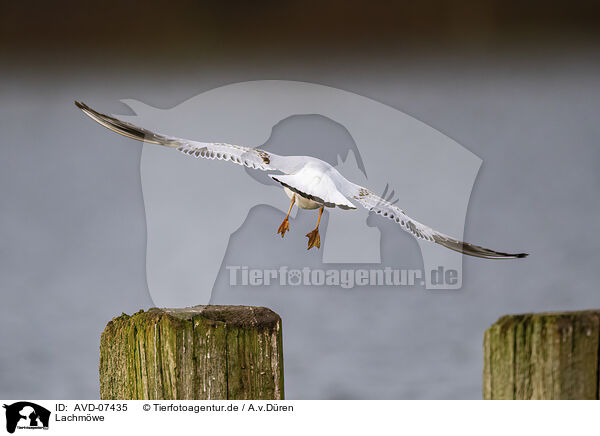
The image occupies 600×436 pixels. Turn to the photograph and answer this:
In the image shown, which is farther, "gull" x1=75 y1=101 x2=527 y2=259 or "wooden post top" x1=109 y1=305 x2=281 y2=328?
"gull" x1=75 y1=101 x2=527 y2=259

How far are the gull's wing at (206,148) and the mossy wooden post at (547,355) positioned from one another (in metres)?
1.61

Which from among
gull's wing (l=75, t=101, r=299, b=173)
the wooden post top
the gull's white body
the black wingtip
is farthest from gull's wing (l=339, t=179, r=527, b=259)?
the wooden post top

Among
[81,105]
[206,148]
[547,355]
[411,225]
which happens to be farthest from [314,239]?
[547,355]

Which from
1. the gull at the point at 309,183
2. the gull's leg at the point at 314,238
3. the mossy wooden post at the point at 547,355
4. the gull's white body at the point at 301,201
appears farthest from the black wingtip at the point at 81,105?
the mossy wooden post at the point at 547,355

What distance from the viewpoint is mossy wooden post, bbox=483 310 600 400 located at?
3.12 feet

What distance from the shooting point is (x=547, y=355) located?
0.96 metres

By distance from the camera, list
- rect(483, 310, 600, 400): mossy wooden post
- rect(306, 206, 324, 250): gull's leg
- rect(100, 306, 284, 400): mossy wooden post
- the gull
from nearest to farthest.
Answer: rect(483, 310, 600, 400): mossy wooden post → rect(100, 306, 284, 400): mossy wooden post → the gull → rect(306, 206, 324, 250): gull's leg

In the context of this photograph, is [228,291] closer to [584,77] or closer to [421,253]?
[421,253]

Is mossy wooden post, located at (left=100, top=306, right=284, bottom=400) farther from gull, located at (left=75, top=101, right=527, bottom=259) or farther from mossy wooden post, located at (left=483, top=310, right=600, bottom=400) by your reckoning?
gull, located at (left=75, top=101, right=527, bottom=259)

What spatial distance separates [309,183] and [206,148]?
1.53ft
